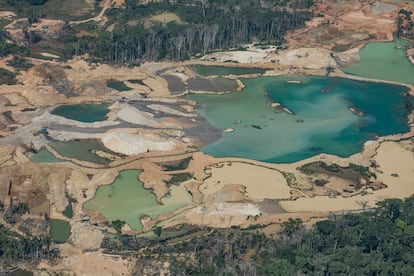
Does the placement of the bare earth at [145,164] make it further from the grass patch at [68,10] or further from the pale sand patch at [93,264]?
the grass patch at [68,10]

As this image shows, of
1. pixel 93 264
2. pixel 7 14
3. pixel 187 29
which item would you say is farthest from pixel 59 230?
pixel 7 14

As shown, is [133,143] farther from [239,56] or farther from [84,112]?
[239,56]

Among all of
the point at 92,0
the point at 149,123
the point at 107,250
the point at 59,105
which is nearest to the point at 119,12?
the point at 92,0

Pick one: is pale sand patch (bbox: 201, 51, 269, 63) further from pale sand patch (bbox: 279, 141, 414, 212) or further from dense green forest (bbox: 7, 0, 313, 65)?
pale sand patch (bbox: 279, 141, 414, 212)

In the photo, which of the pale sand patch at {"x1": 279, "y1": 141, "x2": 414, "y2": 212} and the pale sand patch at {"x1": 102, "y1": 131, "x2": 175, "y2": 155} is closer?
the pale sand patch at {"x1": 279, "y1": 141, "x2": 414, "y2": 212}

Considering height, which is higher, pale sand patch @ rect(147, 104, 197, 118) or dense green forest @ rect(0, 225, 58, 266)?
dense green forest @ rect(0, 225, 58, 266)

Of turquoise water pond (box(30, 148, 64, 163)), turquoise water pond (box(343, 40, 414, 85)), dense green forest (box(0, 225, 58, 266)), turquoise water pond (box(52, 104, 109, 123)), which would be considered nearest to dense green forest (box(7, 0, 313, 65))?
turquoise water pond (box(343, 40, 414, 85))

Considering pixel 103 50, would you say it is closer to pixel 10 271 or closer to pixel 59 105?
pixel 59 105
